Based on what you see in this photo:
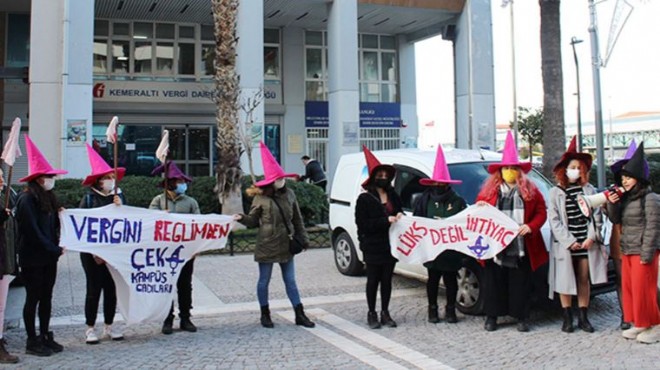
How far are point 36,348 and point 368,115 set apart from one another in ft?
73.7

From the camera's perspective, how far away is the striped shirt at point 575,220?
21.2 ft

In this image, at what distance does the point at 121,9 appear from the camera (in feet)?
74.5

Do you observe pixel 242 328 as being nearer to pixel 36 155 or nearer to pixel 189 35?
pixel 36 155

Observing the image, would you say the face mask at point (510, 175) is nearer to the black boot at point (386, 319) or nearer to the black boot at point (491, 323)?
the black boot at point (491, 323)

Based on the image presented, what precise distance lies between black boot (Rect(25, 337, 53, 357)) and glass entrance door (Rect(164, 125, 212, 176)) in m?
19.1

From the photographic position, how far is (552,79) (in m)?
13.3

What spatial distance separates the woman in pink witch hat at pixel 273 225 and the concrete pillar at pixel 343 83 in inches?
530

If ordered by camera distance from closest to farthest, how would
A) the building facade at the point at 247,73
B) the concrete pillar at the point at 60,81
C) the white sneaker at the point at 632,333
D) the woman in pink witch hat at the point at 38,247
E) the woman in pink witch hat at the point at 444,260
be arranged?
the woman in pink witch hat at the point at 38,247 < the white sneaker at the point at 632,333 < the woman in pink witch hat at the point at 444,260 < the concrete pillar at the point at 60,81 < the building facade at the point at 247,73

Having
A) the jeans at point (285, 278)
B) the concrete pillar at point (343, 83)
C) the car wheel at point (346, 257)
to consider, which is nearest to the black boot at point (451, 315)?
the jeans at point (285, 278)

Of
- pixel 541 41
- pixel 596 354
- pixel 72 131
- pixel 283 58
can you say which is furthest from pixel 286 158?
pixel 596 354

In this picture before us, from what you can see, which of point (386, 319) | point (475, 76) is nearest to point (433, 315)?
point (386, 319)

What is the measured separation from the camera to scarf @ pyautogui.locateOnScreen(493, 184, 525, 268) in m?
6.55

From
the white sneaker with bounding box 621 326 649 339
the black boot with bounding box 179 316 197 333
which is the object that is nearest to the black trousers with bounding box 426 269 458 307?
the white sneaker with bounding box 621 326 649 339

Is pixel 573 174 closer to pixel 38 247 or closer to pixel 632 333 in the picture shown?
pixel 632 333
